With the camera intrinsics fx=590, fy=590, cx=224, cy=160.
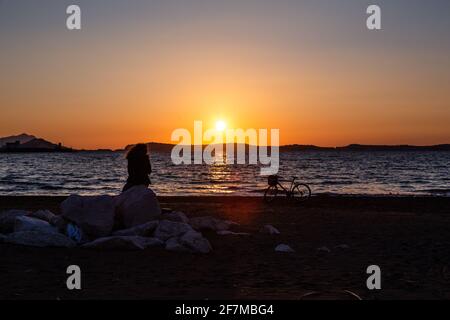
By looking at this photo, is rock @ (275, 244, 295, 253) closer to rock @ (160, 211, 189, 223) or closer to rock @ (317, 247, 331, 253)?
rock @ (317, 247, 331, 253)

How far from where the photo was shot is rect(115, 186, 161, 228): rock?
12.6 m

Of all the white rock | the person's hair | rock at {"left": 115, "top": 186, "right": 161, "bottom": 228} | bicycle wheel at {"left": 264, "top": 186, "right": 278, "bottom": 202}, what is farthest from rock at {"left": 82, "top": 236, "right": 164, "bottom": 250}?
bicycle wheel at {"left": 264, "top": 186, "right": 278, "bottom": 202}

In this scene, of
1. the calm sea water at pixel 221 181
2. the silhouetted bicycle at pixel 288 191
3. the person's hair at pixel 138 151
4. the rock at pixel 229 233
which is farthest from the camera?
the calm sea water at pixel 221 181

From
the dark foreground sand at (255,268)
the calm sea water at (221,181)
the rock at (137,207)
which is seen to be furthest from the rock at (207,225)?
the calm sea water at (221,181)

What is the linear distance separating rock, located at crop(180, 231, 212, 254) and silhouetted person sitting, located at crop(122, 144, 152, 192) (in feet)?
10.1

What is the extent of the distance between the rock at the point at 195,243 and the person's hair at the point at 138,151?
3202 millimetres

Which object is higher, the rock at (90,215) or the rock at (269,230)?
the rock at (90,215)

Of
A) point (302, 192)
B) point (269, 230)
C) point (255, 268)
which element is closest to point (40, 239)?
point (255, 268)

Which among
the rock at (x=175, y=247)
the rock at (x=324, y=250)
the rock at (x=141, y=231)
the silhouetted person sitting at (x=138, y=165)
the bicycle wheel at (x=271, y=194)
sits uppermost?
the silhouetted person sitting at (x=138, y=165)

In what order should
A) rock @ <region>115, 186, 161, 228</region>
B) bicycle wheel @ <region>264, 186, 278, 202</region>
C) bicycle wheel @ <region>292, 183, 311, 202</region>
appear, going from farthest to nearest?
bicycle wheel @ <region>292, 183, 311, 202</region> < bicycle wheel @ <region>264, 186, 278, 202</region> < rock @ <region>115, 186, 161, 228</region>

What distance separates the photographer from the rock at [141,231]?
11992 mm

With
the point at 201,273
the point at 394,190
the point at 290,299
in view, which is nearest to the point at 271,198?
the point at 201,273

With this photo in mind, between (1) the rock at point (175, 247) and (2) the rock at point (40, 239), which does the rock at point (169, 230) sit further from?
(2) the rock at point (40, 239)
